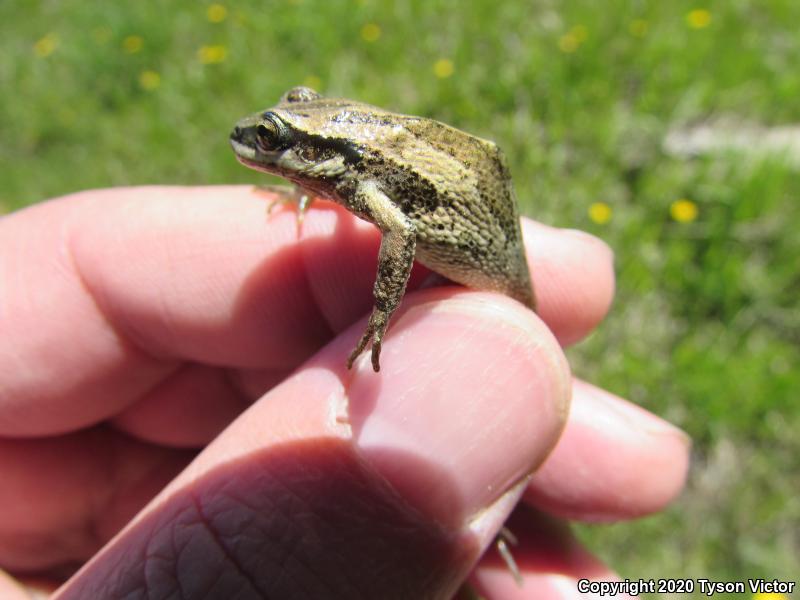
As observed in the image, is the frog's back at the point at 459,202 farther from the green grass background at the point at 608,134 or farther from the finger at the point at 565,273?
the green grass background at the point at 608,134

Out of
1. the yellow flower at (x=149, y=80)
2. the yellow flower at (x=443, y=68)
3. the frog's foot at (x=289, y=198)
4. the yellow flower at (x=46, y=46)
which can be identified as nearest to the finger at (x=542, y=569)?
the frog's foot at (x=289, y=198)

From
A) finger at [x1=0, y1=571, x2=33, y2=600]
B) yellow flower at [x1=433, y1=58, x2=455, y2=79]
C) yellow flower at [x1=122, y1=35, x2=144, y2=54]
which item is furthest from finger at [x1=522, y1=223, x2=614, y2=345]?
yellow flower at [x1=122, y1=35, x2=144, y2=54]

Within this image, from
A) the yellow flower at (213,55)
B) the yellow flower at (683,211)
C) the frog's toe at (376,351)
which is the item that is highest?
the yellow flower at (213,55)

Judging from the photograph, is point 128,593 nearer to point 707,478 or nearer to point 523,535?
point 523,535

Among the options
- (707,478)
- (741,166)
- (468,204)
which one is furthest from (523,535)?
(741,166)

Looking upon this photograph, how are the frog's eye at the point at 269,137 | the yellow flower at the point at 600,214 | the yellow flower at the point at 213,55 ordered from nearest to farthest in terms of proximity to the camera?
the frog's eye at the point at 269,137
the yellow flower at the point at 600,214
the yellow flower at the point at 213,55

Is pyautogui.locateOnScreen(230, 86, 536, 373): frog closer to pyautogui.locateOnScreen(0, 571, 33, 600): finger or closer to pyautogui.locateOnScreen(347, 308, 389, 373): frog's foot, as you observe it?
pyautogui.locateOnScreen(347, 308, 389, 373): frog's foot
